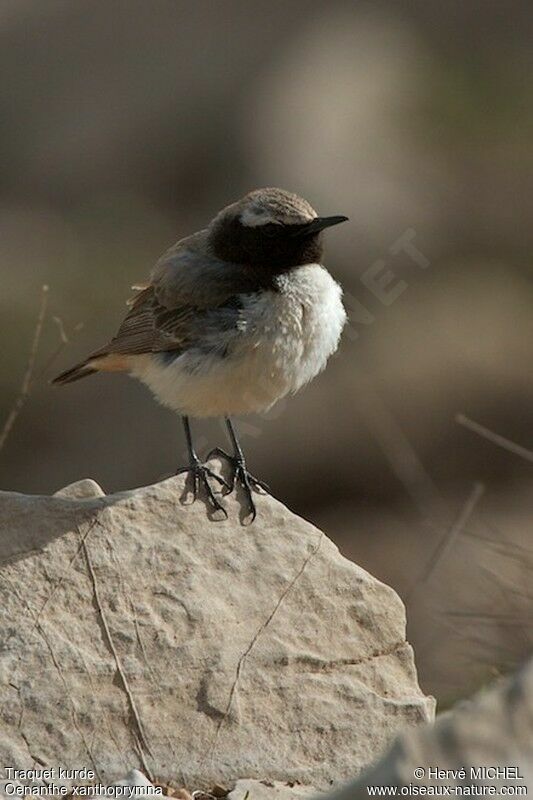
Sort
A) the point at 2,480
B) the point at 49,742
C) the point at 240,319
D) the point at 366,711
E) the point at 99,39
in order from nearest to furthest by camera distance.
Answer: the point at 49,742
the point at 366,711
the point at 240,319
the point at 2,480
the point at 99,39

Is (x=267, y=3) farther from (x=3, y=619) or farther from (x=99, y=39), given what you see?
(x=3, y=619)

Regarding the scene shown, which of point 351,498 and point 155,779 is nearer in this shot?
point 155,779

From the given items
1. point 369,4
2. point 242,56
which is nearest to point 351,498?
point 242,56

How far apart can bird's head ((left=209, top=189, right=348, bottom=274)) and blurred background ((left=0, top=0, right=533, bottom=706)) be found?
5.13 meters

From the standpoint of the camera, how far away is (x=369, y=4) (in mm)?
23750

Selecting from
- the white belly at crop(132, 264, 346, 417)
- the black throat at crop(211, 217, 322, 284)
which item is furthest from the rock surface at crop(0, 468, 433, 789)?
the black throat at crop(211, 217, 322, 284)

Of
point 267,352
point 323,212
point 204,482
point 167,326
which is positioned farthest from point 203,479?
point 323,212

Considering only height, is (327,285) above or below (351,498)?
above

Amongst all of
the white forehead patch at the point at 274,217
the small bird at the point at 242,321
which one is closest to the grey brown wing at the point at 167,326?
the small bird at the point at 242,321

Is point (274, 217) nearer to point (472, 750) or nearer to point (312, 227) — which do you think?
point (312, 227)

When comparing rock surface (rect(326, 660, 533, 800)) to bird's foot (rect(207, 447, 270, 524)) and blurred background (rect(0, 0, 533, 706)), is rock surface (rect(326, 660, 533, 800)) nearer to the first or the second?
bird's foot (rect(207, 447, 270, 524))

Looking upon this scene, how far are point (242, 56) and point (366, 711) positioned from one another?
56.1 feet

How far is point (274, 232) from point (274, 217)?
2.8 inches

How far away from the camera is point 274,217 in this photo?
23.7 feet
